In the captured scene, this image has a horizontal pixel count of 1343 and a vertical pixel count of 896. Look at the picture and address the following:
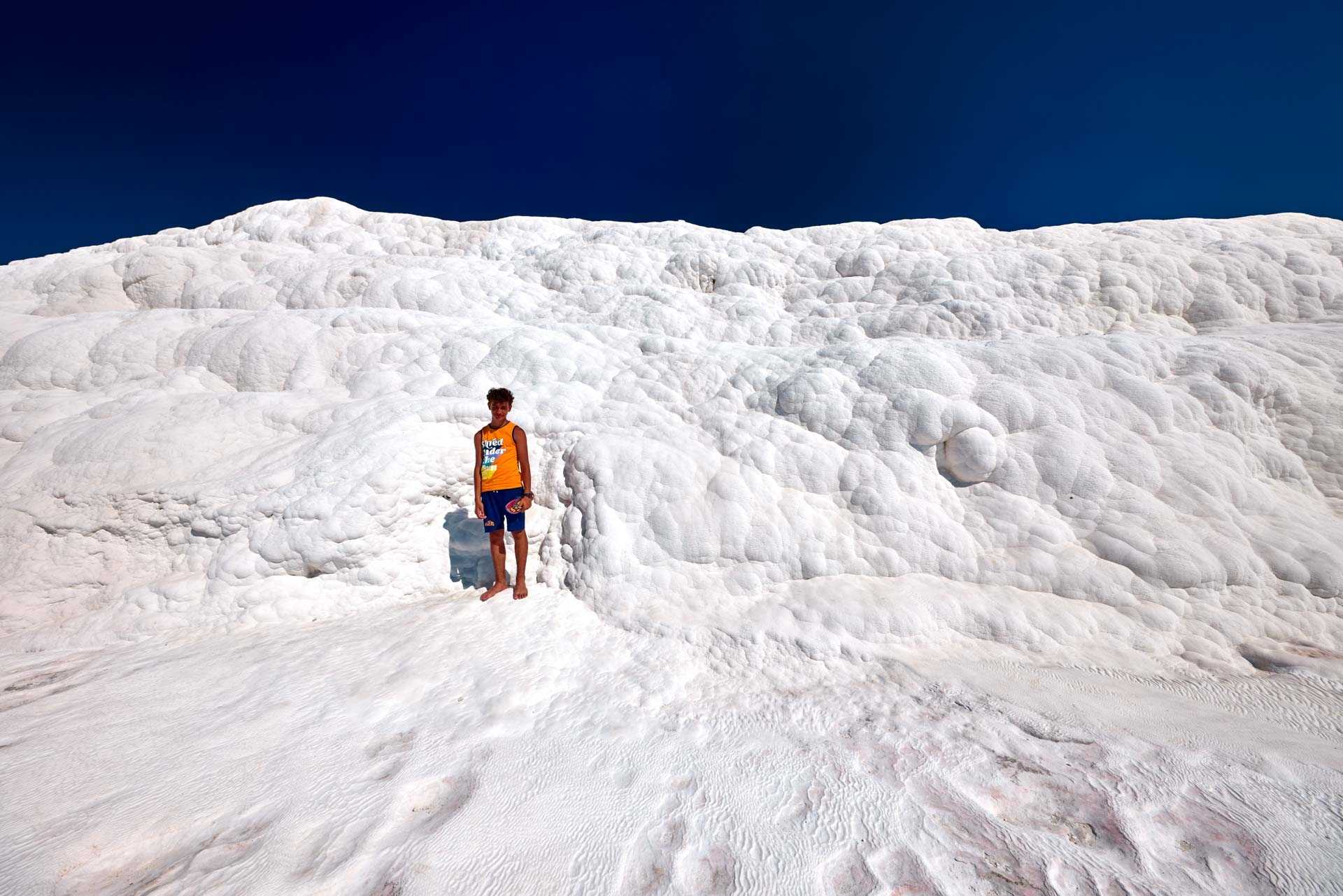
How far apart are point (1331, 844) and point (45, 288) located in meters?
16.7

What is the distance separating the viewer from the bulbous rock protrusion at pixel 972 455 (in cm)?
443

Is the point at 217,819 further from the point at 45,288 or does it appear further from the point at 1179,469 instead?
the point at 45,288

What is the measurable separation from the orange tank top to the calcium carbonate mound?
0.70 m

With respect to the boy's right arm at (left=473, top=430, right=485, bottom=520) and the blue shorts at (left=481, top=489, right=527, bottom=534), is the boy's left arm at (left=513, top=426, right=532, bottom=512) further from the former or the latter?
the boy's right arm at (left=473, top=430, right=485, bottom=520)

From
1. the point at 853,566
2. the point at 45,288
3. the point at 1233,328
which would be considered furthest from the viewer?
the point at 45,288

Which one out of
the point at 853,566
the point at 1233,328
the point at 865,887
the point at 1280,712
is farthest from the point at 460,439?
the point at 1233,328

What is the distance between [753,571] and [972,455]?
2205 mm

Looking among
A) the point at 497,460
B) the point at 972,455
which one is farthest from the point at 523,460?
the point at 972,455

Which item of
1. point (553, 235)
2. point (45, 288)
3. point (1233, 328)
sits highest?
point (553, 235)

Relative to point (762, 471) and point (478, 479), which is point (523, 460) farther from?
point (762, 471)

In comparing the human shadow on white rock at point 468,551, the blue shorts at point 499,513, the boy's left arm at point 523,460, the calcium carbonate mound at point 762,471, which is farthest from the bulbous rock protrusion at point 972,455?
the human shadow on white rock at point 468,551

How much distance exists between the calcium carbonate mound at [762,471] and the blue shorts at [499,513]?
1.67 ft

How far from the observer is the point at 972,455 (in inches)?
175

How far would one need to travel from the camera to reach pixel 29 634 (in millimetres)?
3840
